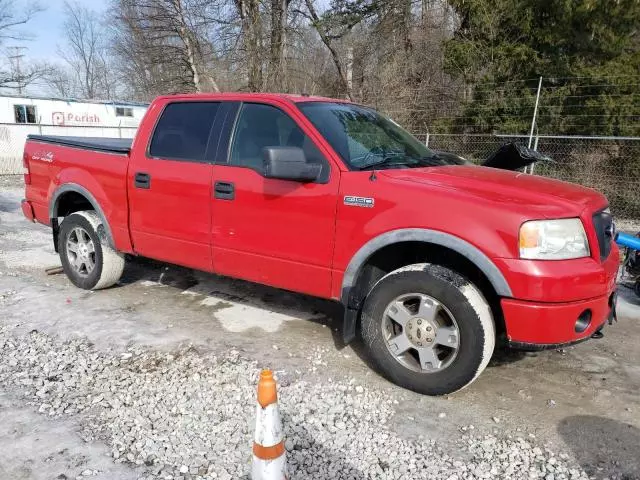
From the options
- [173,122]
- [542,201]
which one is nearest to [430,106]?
[173,122]

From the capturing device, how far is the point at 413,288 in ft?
11.2

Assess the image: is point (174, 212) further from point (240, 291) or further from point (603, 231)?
point (603, 231)

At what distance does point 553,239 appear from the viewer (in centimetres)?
310

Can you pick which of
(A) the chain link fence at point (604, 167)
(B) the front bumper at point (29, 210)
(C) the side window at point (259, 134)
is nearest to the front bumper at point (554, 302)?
(C) the side window at point (259, 134)

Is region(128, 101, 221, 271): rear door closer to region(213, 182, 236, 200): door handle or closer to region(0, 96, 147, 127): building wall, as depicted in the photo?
region(213, 182, 236, 200): door handle

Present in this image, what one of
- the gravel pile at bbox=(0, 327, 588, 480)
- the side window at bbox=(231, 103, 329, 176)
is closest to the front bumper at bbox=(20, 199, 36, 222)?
the gravel pile at bbox=(0, 327, 588, 480)

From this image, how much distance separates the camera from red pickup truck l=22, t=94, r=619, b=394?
3.14 m

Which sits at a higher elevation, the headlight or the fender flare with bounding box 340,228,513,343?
the headlight

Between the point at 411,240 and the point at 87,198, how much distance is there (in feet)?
11.2

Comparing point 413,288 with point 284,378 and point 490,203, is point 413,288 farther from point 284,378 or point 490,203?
point 284,378

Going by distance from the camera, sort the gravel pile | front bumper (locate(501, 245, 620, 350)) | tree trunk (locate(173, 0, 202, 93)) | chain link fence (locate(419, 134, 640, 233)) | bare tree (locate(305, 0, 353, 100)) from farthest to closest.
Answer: tree trunk (locate(173, 0, 202, 93)) → bare tree (locate(305, 0, 353, 100)) → chain link fence (locate(419, 134, 640, 233)) → front bumper (locate(501, 245, 620, 350)) → the gravel pile

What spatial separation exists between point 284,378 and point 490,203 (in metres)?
1.82

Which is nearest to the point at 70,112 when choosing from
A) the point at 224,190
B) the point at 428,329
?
the point at 224,190

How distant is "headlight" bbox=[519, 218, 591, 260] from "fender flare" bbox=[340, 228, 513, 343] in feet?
0.70
